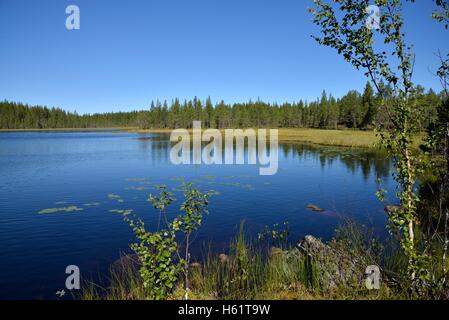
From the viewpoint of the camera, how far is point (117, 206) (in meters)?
18.8

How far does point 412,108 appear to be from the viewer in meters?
6.48

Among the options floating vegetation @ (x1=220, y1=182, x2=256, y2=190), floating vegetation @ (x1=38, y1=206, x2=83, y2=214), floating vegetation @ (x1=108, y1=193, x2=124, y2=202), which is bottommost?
floating vegetation @ (x1=38, y1=206, x2=83, y2=214)

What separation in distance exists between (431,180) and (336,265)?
16.4 m

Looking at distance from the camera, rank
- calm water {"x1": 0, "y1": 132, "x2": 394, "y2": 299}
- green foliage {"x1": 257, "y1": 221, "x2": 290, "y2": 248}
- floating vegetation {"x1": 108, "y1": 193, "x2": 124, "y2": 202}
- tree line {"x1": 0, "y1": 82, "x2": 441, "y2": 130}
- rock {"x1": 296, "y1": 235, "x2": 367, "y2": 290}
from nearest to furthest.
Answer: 1. rock {"x1": 296, "y1": 235, "x2": 367, "y2": 290}
2. calm water {"x1": 0, "y1": 132, "x2": 394, "y2": 299}
3. green foliage {"x1": 257, "y1": 221, "x2": 290, "y2": 248}
4. floating vegetation {"x1": 108, "y1": 193, "x2": 124, "y2": 202}
5. tree line {"x1": 0, "y1": 82, "x2": 441, "y2": 130}

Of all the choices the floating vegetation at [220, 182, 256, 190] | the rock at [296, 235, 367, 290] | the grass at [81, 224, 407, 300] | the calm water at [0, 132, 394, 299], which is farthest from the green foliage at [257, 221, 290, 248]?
the floating vegetation at [220, 182, 256, 190]

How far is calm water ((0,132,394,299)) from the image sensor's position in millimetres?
11867

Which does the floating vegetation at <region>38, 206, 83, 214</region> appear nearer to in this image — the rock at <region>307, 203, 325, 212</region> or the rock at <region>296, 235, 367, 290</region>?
the rock at <region>307, 203, 325, 212</region>

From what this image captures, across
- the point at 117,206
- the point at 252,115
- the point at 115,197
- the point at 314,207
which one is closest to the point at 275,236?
the point at 314,207

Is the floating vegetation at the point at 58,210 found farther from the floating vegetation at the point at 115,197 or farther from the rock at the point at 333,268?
the rock at the point at 333,268

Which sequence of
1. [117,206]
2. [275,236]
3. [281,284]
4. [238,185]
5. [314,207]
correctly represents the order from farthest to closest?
[238,185], [117,206], [314,207], [275,236], [281,284]

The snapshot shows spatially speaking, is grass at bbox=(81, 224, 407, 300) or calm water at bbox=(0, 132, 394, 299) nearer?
grass at bbox=(81, 224, 407, 300)

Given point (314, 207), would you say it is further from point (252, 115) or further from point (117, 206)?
point (252, 115)
